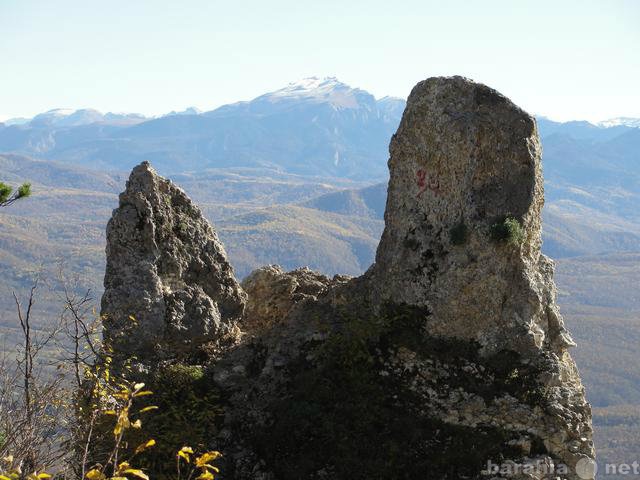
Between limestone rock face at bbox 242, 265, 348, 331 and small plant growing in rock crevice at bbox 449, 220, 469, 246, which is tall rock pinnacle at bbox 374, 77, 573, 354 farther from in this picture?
limestone rock face at bbox 242, 265, 348, 331

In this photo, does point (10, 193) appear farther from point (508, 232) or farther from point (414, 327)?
point (508, 232)

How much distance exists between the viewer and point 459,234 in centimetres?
1741

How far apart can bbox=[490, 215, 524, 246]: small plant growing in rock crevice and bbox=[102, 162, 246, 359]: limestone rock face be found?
23.6 ft

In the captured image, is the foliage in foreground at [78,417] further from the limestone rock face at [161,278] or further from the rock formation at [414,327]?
the rock formation at [414,327]

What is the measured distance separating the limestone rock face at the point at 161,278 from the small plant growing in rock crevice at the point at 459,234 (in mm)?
6151

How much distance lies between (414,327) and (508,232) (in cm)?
327

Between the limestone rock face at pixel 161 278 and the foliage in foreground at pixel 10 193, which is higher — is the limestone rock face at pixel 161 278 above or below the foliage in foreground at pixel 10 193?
below

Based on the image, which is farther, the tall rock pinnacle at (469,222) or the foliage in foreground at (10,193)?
the tall rock pinnacle at (469,222)

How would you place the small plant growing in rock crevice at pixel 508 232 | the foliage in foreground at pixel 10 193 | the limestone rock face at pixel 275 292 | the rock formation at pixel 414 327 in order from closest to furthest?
1. the rock formation at pixel 414 327
2. the foliage in foreground at pixel 10 193
3. the small plant growing in rock crevice at pixel 508 232
4. the limestone rock face at pixel 275 292

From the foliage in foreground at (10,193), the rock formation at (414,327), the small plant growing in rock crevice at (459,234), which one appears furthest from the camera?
the small plant growing in rock crevice at (459,234)

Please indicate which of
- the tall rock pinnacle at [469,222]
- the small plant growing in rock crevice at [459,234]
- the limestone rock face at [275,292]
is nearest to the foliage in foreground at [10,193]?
the limestone rock face at [275,292]

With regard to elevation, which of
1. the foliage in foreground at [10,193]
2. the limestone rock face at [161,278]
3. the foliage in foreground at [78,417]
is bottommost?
the foliage in foreground at [78,417]

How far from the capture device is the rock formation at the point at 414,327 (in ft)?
48.4

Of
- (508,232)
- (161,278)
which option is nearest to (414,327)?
(508,232)
